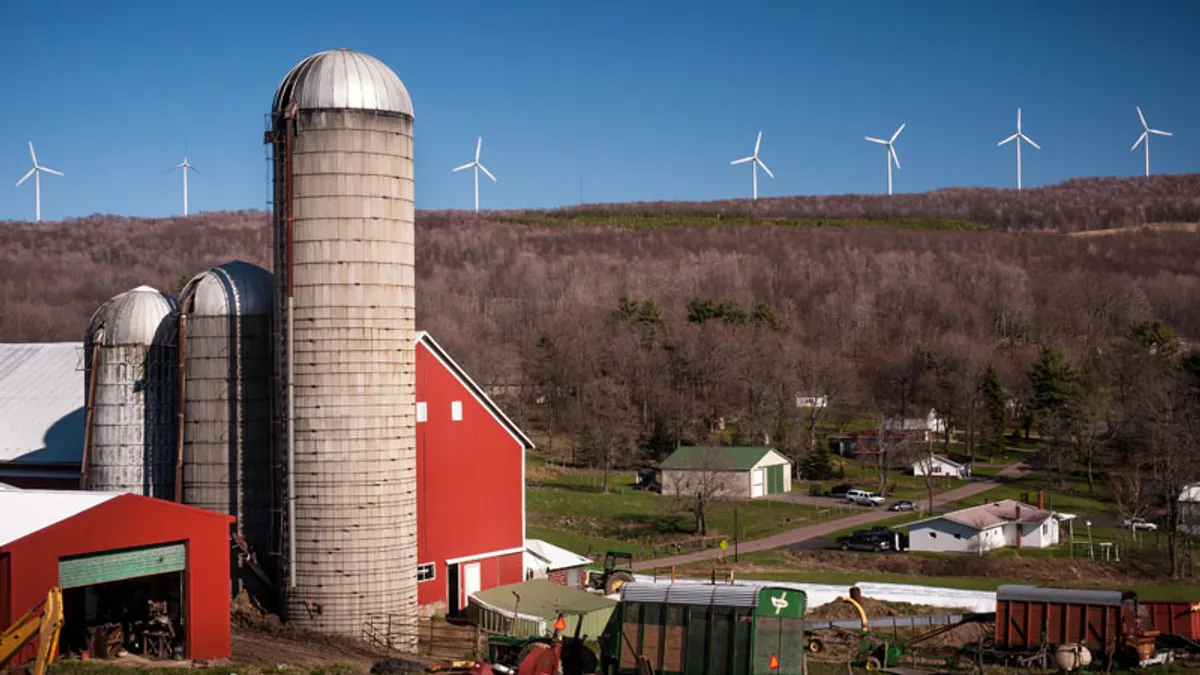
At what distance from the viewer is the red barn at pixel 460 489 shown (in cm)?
3844

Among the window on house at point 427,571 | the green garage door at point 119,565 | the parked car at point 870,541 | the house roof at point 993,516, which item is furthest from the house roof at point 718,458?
the green garage door at point 119,565

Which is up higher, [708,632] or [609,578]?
[708,632]

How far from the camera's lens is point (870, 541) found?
194 feet

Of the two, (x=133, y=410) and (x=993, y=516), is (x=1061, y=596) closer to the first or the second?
(x=133, y=410)

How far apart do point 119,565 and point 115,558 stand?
19 cm

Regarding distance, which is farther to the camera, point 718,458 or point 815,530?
point 718,458

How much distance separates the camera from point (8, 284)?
155m

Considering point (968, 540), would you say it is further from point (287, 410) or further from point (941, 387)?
point (941, 387)

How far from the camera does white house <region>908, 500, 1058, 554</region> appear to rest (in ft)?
193

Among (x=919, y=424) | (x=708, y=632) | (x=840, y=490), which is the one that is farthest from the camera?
(x=919, y=424)

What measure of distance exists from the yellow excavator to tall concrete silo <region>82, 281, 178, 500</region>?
1201cm

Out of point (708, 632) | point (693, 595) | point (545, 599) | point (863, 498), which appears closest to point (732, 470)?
point (863, 498)

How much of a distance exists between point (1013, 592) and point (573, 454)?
204 feet

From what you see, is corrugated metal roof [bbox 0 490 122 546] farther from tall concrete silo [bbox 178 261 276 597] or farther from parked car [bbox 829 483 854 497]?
parked car [bbox 829 483 854 497]
